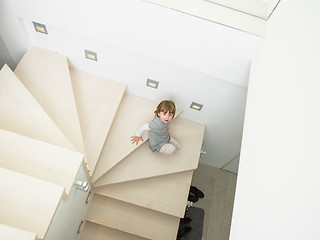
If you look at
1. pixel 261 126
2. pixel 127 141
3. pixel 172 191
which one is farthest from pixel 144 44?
pixel 172 191

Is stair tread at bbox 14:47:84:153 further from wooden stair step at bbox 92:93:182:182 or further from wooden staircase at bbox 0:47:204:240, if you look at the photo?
wooden stair step at bbox 92:93:182:182

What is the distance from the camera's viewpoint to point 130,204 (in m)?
3.23

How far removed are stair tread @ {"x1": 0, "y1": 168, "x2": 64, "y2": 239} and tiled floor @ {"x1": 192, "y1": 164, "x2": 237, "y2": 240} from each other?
9.36 ft

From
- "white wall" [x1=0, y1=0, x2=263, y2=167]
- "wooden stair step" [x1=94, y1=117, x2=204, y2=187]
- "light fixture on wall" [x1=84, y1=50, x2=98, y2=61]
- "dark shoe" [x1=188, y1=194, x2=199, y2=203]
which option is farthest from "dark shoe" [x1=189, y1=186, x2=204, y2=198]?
"light fixture on wall" [x1=84, y1=50, x2=98, y2=61]

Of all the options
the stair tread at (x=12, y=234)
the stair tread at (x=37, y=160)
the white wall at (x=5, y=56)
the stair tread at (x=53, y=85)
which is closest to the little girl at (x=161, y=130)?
the stair tread at (x=53, y=85)

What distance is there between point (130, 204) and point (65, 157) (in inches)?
62.7

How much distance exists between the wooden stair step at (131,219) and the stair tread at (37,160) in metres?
1.39

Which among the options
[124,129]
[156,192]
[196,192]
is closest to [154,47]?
[124,129]

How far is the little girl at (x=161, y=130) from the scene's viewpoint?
9.59 feet

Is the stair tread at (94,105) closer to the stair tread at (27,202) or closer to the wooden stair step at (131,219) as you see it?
the wooden stair step at (131,219)

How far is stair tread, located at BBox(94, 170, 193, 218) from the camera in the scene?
3.07 metres

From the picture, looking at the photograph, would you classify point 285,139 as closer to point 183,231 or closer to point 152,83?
point 152,83

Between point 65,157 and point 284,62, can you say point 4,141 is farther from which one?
point 284,62

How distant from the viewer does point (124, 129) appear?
3.32m
